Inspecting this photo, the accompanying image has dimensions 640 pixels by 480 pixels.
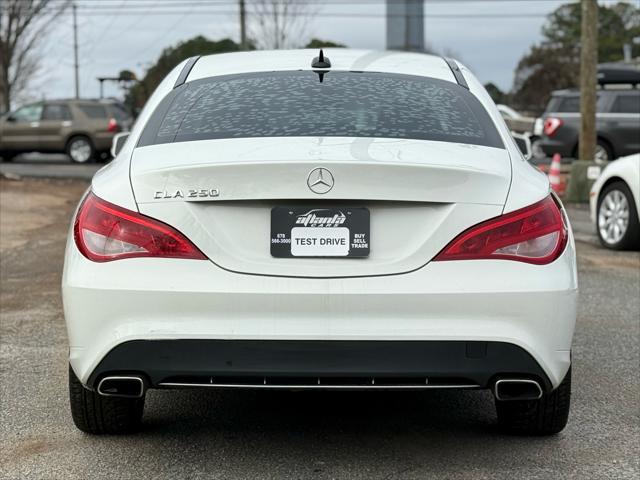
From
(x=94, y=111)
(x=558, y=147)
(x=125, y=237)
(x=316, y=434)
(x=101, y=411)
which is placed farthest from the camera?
(x=94, y=111)

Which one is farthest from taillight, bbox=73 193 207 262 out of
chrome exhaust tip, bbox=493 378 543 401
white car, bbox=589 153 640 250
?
white car, bbox=589 153 640 250

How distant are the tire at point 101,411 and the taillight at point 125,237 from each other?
62 centimetres

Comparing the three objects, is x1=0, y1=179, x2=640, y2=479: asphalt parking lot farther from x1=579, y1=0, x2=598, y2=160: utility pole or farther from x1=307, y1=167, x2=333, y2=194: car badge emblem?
x1=579, y1=0, x2=598, y2=160: utility pole

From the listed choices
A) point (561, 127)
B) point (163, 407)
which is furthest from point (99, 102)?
point (163, 407)

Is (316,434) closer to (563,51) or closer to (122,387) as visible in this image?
(122,387)

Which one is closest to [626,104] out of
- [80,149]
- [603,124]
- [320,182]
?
[603,124]

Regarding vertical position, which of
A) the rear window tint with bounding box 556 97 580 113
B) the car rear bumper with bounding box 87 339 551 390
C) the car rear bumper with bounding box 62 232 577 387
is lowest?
the rear window tint with bounding box 556 97 580 113

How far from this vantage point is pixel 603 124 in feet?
74.7

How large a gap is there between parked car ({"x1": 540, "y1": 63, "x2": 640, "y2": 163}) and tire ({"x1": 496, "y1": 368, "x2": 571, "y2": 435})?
19.1 m

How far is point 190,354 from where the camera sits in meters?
3.72

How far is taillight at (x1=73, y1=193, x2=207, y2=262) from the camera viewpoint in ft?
12.3

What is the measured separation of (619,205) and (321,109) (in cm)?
691

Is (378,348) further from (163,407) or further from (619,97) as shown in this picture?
(619,97)

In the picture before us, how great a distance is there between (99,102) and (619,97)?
13039 mm
